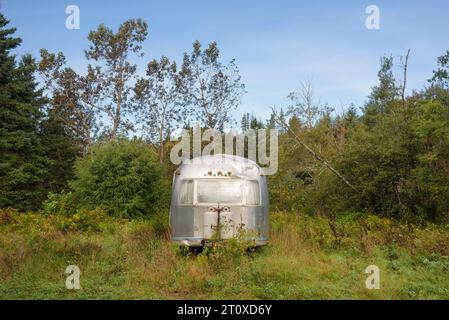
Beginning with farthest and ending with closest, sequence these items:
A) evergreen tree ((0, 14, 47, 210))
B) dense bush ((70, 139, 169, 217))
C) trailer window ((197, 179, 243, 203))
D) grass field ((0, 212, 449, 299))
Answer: evergreen tree ((0, 14, 47, 210)), dense bush ((70, 139, 169, 217)), trailer window ((197, 179, 243, 203)), grass field ((0, 212, 449, 299))

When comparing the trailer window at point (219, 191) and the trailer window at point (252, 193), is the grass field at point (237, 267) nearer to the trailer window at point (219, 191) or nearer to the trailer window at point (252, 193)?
the trailer window at point (252, 193)

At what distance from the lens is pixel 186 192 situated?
1151cm

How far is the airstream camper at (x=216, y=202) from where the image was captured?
1106cm

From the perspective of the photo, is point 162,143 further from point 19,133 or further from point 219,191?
point 219,191

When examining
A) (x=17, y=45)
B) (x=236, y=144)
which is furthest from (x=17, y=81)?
(x=236, y=144)

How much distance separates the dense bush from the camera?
22406 mm

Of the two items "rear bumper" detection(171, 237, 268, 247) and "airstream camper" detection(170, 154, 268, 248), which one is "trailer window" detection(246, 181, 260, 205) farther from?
"rear bumper" detection(171, 237, 268, 247)

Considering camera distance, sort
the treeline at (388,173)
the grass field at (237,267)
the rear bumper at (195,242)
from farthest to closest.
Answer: the treeline at (388,173) < the rear bumper at (195,242) < the grass field at (237,267)

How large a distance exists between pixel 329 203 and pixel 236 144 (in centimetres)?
767

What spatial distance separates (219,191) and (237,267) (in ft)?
8.60

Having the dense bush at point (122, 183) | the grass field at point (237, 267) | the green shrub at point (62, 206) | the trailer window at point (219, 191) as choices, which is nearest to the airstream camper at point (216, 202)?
the trailer window at point (219, 191)

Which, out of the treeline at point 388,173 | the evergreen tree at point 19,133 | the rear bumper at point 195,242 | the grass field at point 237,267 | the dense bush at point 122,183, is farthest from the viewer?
the evergreen tree at point 19,133

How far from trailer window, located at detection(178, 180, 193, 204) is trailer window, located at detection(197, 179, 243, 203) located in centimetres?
21

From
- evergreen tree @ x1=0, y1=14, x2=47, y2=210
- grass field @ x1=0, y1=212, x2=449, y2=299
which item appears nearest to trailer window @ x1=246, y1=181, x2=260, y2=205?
grass field @ x1=0, y1=212, x2=449, y2=299
